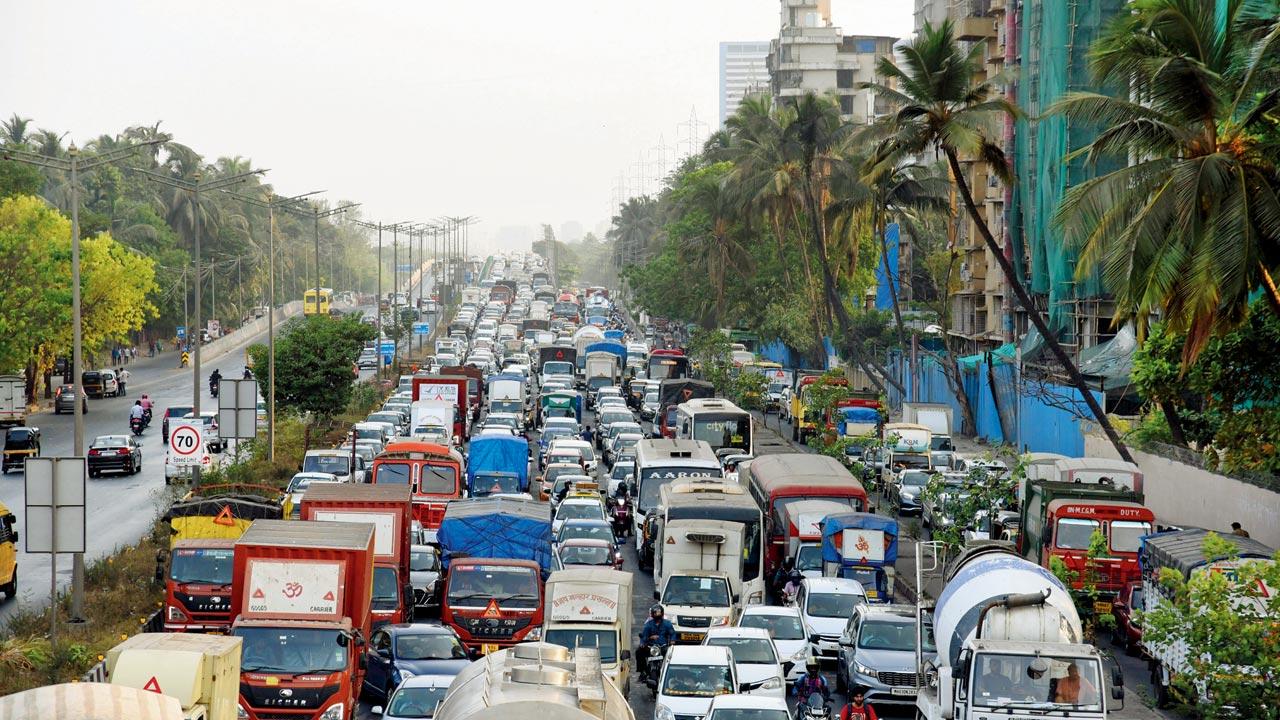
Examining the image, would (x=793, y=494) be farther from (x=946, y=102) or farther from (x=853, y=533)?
(x=946, y=102)

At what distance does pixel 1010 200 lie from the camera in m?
67.0

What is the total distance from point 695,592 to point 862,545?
4088 millimetres

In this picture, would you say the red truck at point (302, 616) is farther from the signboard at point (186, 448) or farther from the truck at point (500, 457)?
the truck at point (500, 457)

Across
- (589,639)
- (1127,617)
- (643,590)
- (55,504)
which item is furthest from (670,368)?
(589,639)

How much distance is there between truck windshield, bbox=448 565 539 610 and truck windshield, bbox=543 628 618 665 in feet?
7.32

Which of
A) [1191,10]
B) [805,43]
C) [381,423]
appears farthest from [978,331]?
[805,43]

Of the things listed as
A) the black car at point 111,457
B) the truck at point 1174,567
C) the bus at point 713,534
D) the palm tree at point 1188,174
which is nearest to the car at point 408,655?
the bus at point 713,534

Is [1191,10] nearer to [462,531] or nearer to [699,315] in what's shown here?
[462,531]

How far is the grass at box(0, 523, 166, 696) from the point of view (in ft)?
77.6

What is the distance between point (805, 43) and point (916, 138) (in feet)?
327

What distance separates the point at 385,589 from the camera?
1066 inches

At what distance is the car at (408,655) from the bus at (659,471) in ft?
46.5

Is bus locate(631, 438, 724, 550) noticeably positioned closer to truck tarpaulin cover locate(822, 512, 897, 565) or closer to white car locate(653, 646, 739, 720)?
truck tarpaulin cover locate(822, 512, 897, 565)

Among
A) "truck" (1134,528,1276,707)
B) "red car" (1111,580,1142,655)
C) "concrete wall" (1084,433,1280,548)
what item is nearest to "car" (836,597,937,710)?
"truck" (1134,528,1276,707)
